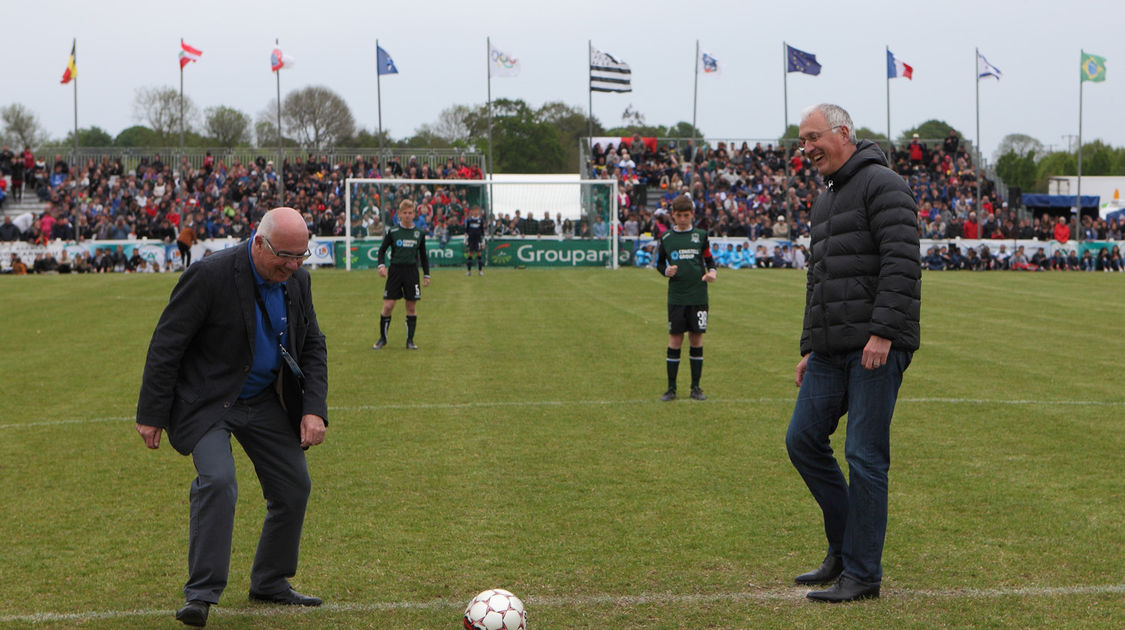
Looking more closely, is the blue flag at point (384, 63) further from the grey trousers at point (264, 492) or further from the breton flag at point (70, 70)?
the grey trousers at point (264, 492)

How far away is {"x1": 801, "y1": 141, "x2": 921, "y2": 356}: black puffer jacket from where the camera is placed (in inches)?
189

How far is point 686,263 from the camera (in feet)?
36.6

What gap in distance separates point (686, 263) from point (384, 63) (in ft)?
127

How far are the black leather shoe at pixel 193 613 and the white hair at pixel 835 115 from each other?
3.55 metres

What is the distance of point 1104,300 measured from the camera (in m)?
24.3

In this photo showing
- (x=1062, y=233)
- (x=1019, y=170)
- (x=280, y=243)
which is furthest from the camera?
(x=1019, y=170)

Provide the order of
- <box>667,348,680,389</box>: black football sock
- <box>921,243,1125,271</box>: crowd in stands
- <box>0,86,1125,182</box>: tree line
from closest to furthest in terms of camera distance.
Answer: <box>667,348,680,389</box>: black football sock < <box>921,243,1125,271</box>: crowd in stands < <box>0,86,1125,182</box>: tree line

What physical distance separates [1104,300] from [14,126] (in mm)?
68341

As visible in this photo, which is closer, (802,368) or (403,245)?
(802,368)

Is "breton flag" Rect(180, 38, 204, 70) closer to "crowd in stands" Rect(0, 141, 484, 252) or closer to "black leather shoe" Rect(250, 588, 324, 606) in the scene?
"crowd in stands" Rect(0, 141, 484, 252)

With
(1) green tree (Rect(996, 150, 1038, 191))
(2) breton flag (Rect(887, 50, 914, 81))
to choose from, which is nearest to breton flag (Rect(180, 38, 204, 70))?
(2) breton flag (Rect(887, 50, 914, 81))

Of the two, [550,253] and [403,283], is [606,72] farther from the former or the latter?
[403,283]

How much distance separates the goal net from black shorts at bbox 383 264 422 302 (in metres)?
21.7

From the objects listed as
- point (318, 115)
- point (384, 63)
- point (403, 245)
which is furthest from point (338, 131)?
point (403, 245)
